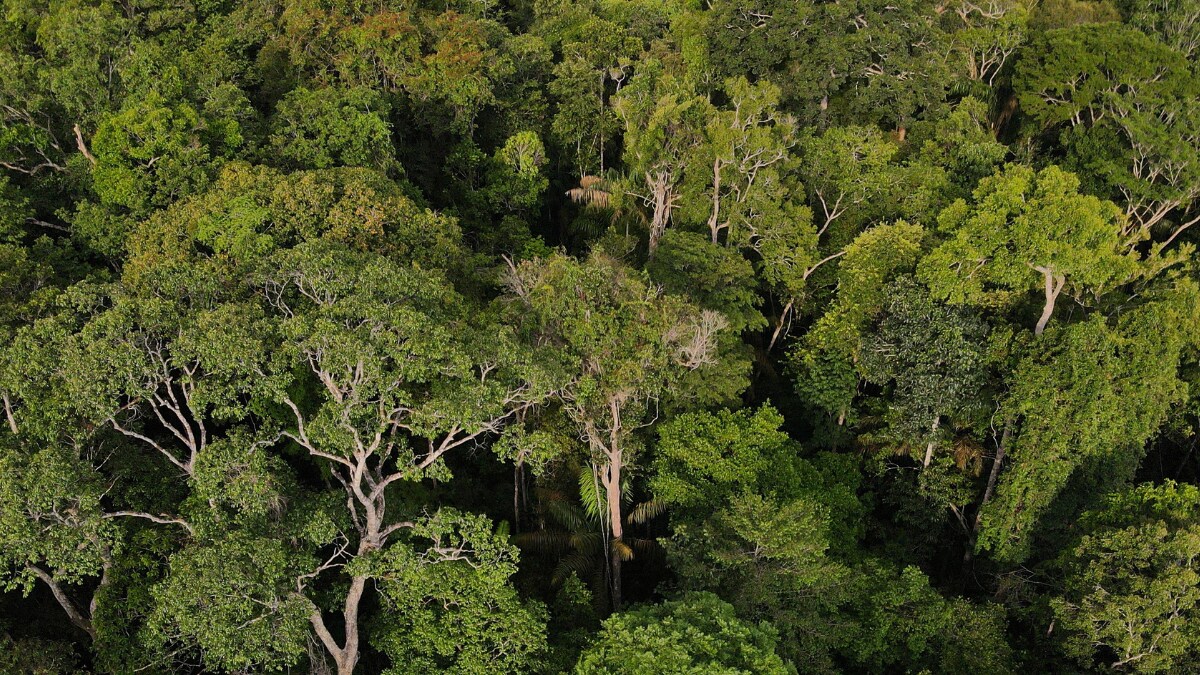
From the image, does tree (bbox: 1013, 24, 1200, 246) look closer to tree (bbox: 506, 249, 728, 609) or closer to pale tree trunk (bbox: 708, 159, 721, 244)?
pale tree trunk (bbox: 708, 159, 721, 244)

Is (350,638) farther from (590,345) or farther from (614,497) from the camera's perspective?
(590,345)

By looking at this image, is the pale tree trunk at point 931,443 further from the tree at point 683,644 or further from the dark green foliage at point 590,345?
the tree at point 683,644

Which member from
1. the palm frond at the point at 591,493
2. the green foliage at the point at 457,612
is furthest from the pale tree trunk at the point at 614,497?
the green foliage at the point at 457,612

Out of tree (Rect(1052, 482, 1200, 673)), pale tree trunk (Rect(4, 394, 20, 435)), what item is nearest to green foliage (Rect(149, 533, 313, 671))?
pale tree trunk (Rect(4, 394, 20, 435))

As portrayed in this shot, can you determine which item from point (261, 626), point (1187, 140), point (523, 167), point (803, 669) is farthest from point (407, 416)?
point (1187, 140)

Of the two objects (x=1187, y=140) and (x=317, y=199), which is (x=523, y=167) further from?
(x=1187, y=140)

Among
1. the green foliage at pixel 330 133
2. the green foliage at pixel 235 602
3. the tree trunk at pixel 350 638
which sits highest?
the green foliage at pixel 330 133

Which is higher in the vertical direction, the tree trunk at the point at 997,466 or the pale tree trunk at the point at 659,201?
the pale tree trunk at the point at 659,201

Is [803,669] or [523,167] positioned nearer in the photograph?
[803,669]
